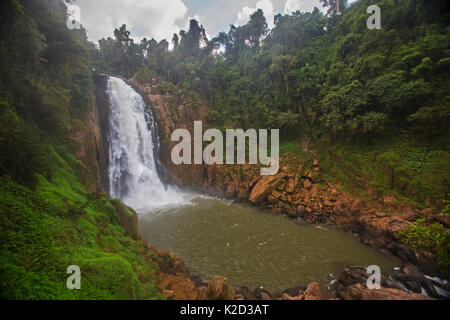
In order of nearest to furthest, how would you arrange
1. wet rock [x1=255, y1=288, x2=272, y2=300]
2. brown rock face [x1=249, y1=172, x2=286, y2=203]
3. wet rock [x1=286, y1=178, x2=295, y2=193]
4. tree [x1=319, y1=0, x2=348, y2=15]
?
1. wet rock [x1=255, y1=288, x2=272, y2=300]
2. wet rock [x1=286, y1=178, x2=295, y2=193]
3. brown rock face [x1=249, y1=172, x2=286, y2=203]
4. tree [x1=319, y1=0, x2=348, y2=15]

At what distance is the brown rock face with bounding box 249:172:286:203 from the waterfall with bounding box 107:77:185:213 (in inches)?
285

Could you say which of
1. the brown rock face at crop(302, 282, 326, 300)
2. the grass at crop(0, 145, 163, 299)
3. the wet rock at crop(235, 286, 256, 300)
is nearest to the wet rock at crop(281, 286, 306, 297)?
the brown rock face at crop(302, 282, 326, 300)

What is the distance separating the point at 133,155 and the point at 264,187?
518 inches

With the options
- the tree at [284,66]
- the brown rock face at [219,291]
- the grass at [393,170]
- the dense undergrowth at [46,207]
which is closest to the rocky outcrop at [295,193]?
the grass at [393,170]

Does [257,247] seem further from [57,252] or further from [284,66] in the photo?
[284,66]

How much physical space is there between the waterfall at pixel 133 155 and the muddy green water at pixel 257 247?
335 cm

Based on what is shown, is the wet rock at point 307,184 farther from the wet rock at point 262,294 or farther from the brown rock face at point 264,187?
the wet rock at point 262,294

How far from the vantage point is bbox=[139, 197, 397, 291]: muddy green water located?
8031 millimetres

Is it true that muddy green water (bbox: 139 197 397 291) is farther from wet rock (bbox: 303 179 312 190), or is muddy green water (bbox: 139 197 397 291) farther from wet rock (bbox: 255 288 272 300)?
wet rock (bbox: 303 179 312 190)

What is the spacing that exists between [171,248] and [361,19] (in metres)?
25.1

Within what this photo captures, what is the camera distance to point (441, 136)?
1032cm

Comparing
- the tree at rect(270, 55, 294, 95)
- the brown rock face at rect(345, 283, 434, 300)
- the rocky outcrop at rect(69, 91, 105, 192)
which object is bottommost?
the brown rock face at rect(345, 283, 434, 300)
